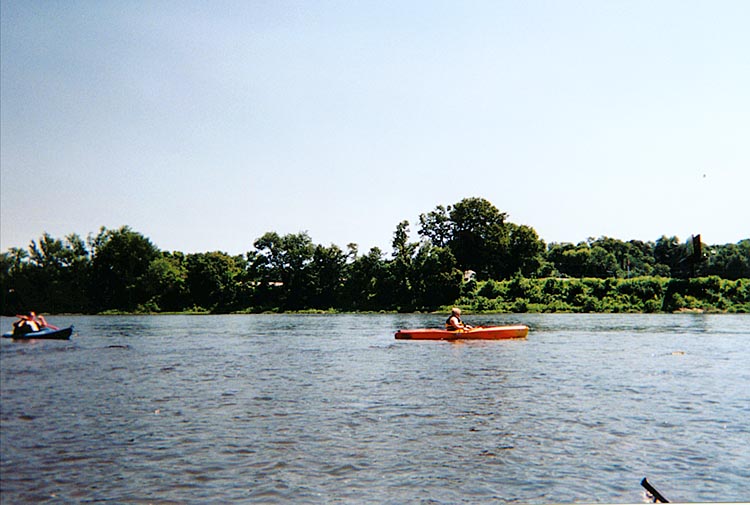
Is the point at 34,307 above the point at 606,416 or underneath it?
above

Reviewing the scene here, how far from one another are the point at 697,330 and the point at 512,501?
17367mm

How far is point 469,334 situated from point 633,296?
1564 cm

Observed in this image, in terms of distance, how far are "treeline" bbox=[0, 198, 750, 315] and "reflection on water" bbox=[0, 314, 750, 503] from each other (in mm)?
584

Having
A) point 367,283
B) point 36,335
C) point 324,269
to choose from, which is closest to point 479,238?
point 367,283

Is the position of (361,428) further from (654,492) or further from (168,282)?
(654,492)

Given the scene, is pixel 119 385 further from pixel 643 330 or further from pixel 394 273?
pixel 643 330

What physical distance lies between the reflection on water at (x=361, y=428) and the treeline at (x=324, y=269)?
0.58 meters

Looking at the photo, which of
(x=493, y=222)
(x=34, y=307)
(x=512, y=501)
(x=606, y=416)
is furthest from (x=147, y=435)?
(x=493, y=222)

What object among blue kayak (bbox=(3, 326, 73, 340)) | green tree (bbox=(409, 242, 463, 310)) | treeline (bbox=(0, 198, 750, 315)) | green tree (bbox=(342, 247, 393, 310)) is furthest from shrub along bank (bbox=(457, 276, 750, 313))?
blue kayak (bbox=(3, 326, 73, 340))

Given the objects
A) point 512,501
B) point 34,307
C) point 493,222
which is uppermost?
point 493,222

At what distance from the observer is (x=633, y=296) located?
1111 inches

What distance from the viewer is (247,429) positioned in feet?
20.8

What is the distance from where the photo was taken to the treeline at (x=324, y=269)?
203 inches

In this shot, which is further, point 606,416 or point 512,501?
point 606,416
